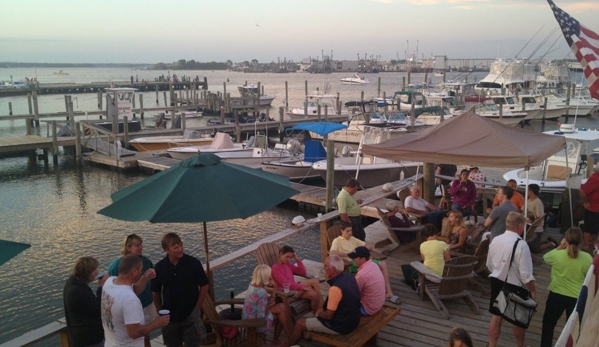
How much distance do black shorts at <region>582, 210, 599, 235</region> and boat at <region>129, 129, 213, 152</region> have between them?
835 inches

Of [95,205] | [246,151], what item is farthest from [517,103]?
[95,205]

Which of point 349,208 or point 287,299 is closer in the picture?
point 287,299

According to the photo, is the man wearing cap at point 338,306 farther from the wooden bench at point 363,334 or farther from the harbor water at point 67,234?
the harbor water at point 67,234

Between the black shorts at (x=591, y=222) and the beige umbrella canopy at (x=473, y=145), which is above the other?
the beige umbrella canopy at (x=473, y=145)

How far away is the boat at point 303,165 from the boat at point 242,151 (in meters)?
1.23

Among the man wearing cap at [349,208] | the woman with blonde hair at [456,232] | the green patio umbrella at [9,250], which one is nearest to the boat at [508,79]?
the woman with blonde hair at [456,232]

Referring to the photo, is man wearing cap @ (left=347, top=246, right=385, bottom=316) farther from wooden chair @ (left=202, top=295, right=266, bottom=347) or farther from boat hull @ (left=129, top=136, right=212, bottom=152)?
boat hull @ (left=129, top=136, right=212, bottom=152)

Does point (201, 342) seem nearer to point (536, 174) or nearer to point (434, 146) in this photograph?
point (434, 146)

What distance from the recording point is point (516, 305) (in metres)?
5.05

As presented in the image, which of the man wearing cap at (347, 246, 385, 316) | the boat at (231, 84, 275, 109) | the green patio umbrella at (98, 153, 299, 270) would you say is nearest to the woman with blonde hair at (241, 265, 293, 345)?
the green patio umbrella at (98, 153, 299, 270)

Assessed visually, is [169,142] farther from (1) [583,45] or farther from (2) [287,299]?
(2) [287,299]

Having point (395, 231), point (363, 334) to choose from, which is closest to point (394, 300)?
point (363, 334)

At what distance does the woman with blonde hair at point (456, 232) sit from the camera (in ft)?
25.0

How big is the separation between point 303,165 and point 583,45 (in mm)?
11975
